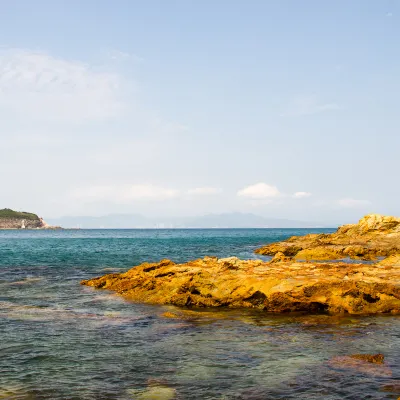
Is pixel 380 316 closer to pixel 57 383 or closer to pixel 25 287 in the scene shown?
pixel 57 383

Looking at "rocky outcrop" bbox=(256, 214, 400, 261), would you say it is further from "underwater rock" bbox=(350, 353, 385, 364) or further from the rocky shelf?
"underwater rock" bbox=(350, 353, 385, 364)

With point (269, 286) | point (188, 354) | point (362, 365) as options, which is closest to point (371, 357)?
point (362, 365)

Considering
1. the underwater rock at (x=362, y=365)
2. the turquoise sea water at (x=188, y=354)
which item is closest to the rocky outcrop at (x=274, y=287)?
the turquoise sea water at (x=188, y=354)

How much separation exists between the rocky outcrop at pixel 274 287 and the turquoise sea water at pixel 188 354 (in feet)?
4.89

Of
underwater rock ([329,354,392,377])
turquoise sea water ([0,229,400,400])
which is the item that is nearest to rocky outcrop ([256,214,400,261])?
turquoise sea water ([0,229,400,400])

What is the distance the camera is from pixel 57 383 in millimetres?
12516

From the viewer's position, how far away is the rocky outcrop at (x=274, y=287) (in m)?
23.1

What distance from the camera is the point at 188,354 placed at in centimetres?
1521

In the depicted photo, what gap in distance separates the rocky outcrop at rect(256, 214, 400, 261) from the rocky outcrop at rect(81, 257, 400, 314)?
10.8 meters

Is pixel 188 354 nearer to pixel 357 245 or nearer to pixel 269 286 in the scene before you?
pixel 269 286

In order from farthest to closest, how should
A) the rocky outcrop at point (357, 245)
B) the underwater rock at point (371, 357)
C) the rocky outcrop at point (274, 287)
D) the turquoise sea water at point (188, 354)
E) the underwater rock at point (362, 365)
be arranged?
the rocky outcrop at point (357, 245), the rocky outcrop at point (274, 287), the underwater rock at point (371, 357), the underwater rock at point (362, 365), the turquoise sea water at point (188, 354)

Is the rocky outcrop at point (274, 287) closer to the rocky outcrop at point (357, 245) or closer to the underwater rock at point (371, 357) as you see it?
the underwater rock at point (371, 357)

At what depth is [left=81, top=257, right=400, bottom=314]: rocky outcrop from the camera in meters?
23.1

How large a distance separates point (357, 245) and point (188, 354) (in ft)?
191
